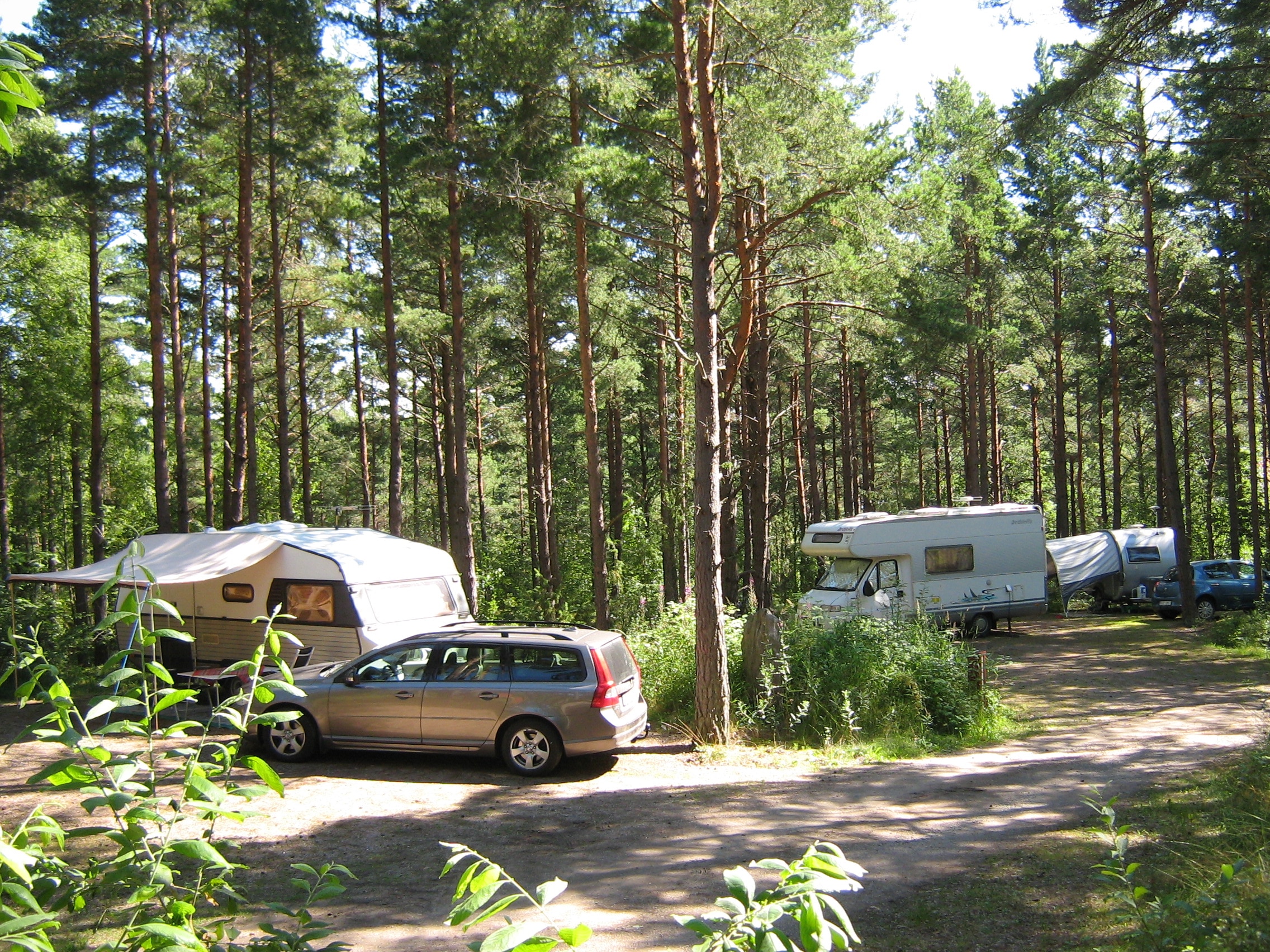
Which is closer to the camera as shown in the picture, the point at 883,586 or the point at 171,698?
the point at 171,698

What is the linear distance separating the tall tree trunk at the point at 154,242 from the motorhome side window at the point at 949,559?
50.9 feet

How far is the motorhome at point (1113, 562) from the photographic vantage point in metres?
25.5

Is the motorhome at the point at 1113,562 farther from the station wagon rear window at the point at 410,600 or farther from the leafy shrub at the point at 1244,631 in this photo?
the station wagon rear window at the point at 410,600

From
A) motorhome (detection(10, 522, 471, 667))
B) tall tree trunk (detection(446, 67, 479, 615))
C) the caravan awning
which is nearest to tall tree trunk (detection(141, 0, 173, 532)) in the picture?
motorhome (detection(10, 522, 471, 667))

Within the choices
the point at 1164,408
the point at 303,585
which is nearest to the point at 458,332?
the point at 303,585

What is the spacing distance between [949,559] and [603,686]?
1302 centimetres

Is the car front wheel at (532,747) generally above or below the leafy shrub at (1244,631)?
above

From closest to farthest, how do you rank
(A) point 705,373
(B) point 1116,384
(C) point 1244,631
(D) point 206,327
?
(A) point 705,373
(C) point 1244,631
(D) point 206,327
(B) point 1116,384

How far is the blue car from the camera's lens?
22.9 metres

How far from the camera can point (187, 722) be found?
2027mm

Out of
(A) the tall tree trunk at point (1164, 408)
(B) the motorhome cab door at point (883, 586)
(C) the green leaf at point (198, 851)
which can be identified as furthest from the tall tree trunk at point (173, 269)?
(A) the tall tree trunk at point (1164, 408)

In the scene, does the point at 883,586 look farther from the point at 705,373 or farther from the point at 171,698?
the point at 171,698

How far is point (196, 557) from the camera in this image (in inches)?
509

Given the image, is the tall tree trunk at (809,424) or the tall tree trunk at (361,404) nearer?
the tall tree trunk at (809,424)
